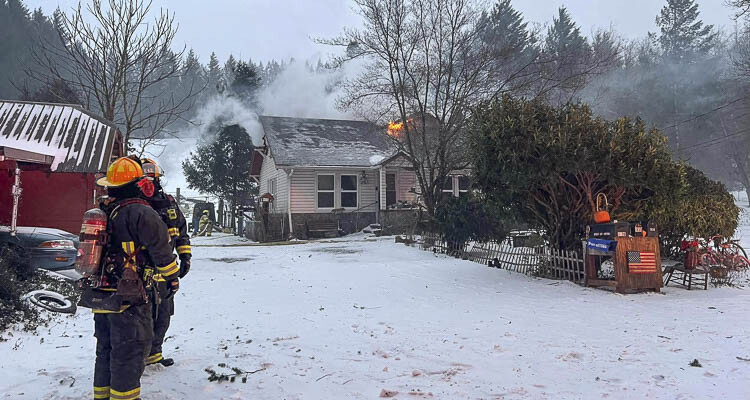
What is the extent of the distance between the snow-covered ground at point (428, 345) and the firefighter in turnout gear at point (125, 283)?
0.50 m

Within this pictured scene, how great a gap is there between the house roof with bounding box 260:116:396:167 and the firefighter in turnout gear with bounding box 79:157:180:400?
57.4ft

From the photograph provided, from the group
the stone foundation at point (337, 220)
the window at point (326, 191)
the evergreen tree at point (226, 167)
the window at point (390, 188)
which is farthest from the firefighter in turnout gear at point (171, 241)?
the evergreen tree at point (226, 167)

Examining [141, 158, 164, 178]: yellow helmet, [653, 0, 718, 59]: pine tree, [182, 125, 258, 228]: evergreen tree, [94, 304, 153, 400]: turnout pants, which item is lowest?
[94, 304, 153, 400]: turnout pants

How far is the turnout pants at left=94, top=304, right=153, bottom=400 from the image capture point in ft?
10.1

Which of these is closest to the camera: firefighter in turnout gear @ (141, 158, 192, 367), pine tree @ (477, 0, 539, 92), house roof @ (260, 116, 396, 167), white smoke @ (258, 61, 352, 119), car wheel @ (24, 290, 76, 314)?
firefighter in turnout gear @ (141, 158, 192, 367)

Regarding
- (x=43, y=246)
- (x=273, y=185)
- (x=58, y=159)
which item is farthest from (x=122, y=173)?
(x=273, y=185)

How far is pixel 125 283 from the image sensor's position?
10.4 ft

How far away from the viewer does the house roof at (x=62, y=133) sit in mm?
9844

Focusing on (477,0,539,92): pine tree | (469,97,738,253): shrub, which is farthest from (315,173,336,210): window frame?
(469,97,738,253): shrub

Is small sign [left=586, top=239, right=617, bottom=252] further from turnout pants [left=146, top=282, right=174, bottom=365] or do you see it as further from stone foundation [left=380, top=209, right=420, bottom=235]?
stone foundation [left=380, top=209, right=420, bottom=235]

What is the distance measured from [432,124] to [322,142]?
906 centimetres

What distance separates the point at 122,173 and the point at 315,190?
62.0 ft

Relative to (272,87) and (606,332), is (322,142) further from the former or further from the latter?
(606,332)

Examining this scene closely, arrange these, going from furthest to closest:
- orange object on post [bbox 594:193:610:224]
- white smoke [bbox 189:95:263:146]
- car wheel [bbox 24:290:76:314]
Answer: white smoke [bbox 189:95:263:146]
orange object on post [bbox 594:193:610:224]
car wheel [bbox 24:290:76:314]
